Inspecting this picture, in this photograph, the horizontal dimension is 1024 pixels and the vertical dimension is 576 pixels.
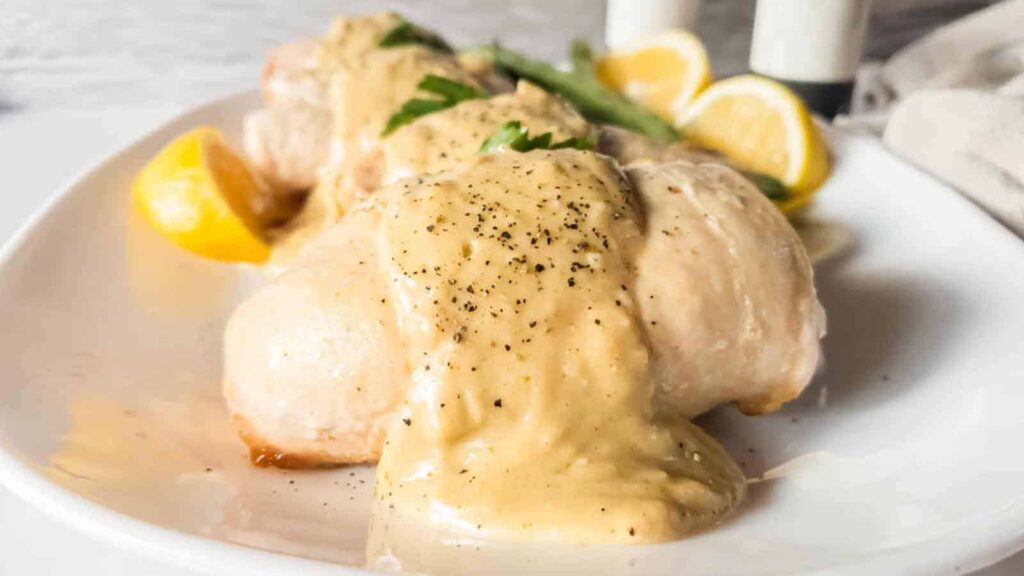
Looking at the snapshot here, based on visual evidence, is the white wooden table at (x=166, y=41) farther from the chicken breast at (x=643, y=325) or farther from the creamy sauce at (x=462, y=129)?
the chicken breast at (x=643, y=325)

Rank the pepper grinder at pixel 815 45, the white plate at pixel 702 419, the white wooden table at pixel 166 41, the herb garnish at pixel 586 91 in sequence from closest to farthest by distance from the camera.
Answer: the white plate at pixel 702 419 < the herb garnish at pixel 586 91 < the pepper grinder at pixel 815 45 < the white wooden table at pixel 166 41

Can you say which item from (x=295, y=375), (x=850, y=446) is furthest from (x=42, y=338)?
(x=850, y=446)

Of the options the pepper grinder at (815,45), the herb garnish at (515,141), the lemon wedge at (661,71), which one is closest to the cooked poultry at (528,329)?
the herb garnish at (515,141)

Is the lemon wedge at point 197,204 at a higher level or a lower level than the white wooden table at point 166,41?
higher

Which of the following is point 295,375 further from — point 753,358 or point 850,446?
point 850,446

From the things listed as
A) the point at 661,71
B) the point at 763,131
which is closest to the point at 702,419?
the point at 763,131

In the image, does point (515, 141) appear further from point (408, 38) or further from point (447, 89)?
point (408, 38)
